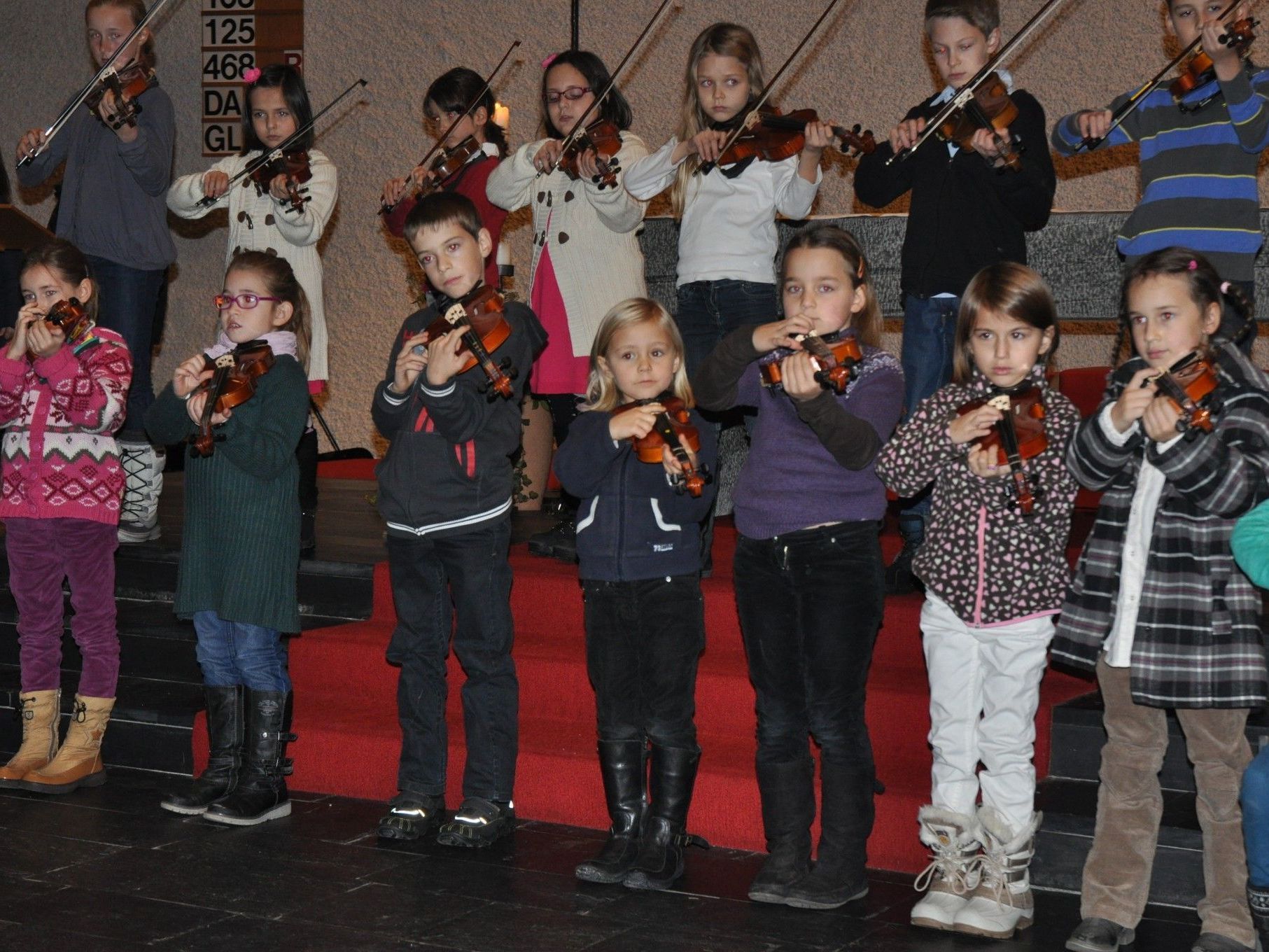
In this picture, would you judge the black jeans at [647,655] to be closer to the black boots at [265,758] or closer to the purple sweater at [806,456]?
the purple sweater at [806,456]

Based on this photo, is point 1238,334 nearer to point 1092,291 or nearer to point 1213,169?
point 1213,169

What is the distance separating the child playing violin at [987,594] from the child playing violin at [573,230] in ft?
5.11

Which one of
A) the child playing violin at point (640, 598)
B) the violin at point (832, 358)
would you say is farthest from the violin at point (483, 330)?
the violin at point (832, 358)

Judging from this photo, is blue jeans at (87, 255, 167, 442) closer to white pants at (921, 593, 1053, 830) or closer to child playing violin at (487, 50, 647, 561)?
child playing violin at (487, 50, 647, 561)

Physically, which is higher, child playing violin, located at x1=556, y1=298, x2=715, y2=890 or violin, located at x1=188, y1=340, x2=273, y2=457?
violin, located at x1=188, y1=340, x2=273, y2=457

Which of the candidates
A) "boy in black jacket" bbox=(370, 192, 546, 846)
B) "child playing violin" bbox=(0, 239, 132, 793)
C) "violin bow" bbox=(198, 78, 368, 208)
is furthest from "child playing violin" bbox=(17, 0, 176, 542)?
"boy in black jacket" bbox=(370, 192, 546, 846)

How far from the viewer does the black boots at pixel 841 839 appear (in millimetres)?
3316

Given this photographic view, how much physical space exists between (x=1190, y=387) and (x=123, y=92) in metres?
3.73

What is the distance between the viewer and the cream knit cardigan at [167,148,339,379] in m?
5.11

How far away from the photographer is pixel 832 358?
3115 mm

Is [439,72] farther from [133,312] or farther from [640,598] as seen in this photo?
[640,598]

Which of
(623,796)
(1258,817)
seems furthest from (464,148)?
(1258,817)

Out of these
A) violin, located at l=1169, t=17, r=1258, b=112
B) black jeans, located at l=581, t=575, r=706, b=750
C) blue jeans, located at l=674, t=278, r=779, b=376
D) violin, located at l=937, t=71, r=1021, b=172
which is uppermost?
violin, located at l=1169, t=17, r=1258, b=112

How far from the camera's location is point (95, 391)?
4199mm
